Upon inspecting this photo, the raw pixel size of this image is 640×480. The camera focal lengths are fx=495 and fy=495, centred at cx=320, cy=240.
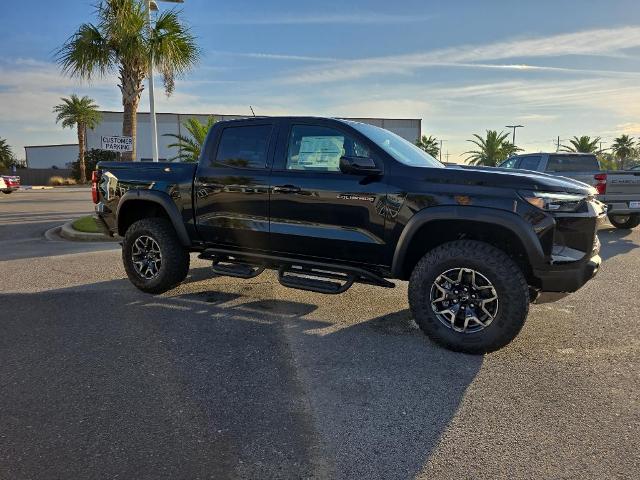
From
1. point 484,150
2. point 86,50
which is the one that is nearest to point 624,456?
point 86,50

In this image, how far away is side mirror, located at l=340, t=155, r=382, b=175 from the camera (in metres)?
4.23

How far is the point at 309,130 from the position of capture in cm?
488

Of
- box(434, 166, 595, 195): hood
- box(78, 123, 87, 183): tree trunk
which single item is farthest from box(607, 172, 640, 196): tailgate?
box(78, 123, 87, 183): tree trunk

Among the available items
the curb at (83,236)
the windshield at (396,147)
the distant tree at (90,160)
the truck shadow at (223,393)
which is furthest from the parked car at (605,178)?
the distant tree at (90,160)

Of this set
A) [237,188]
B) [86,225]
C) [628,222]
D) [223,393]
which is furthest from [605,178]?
[86,225]

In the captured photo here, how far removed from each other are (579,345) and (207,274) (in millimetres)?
4681

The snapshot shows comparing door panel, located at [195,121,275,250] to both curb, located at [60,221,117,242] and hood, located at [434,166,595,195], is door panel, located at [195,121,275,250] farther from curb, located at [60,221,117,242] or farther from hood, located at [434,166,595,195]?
curb, located at [60,221,117,242]

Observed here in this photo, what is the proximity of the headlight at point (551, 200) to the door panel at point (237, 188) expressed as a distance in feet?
7.99

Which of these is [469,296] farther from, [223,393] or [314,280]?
[223,393]

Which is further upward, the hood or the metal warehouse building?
the metal warehouse building

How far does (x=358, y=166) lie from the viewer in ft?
13.9

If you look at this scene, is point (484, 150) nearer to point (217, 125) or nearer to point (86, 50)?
point (86, 50)

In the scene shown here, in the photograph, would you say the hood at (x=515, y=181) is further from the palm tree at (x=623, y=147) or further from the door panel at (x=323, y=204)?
the palm tree at (x=623, y=147)

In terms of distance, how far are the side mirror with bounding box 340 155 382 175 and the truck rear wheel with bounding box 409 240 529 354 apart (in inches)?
34.2
